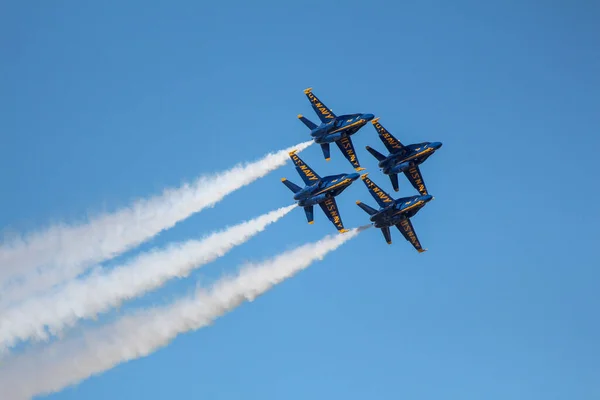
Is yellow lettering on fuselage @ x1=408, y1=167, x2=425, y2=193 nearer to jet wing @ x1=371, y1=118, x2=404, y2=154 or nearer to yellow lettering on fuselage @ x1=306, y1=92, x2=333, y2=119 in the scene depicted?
jet wing @ x1=371, y1=118, x2=404, y2=154

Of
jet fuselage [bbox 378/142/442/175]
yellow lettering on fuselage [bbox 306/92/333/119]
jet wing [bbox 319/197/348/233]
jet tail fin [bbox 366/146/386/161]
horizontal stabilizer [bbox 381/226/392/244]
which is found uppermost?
yellow lettering on fuselage [bbox 306/92/333/119]

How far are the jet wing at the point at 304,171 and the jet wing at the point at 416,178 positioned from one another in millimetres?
9994

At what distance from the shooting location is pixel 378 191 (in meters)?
101

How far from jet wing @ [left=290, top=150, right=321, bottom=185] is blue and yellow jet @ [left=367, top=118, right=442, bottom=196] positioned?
734 cm

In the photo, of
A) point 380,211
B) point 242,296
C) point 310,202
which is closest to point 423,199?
point 380,211

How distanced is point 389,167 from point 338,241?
844cm

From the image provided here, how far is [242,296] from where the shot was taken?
3829 inches

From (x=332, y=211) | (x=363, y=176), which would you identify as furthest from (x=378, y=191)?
(x=332, y=211)

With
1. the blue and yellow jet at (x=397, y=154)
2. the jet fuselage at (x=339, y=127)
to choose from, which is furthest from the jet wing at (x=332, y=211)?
the blue and yellow jet at (x=397, y=154)

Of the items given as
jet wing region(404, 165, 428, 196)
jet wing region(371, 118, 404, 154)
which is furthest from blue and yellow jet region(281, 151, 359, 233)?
jet wing region(404, 165, 428, 196)

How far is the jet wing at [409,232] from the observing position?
102m

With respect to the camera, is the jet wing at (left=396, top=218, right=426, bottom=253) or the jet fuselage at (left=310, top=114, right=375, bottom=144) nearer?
the jet fuselage at (left=310, top=114, right=375, bottom=144)

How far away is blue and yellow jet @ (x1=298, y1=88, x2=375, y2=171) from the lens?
324 ft

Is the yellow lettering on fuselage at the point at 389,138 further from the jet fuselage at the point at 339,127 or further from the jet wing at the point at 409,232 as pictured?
the jet wing at the point at 409,232
